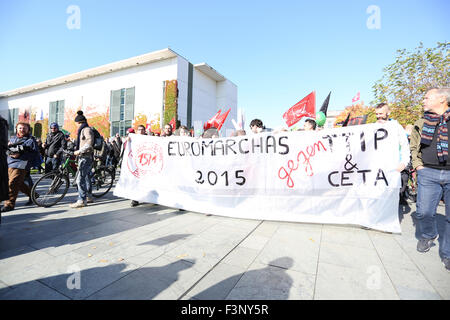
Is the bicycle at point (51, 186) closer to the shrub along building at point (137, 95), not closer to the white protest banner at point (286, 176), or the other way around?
the white protest banner at point (286, 176)

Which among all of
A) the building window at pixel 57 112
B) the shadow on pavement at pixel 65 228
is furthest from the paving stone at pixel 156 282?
the building window at pixel 57 112

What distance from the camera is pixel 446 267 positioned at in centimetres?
215

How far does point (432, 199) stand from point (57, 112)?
4170 centimetres

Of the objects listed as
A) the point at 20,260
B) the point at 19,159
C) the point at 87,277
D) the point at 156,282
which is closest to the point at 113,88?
the point at 19,159

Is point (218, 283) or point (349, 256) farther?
point (349, 256)

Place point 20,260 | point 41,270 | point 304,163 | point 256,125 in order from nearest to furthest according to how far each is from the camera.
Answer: point 41,270 → point 20,260 → point 304,163 → point 256,125

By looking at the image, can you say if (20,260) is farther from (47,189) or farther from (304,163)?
(304,163)

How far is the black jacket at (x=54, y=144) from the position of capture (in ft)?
17.6

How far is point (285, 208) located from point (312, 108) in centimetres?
300

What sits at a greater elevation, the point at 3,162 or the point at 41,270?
the point at 3,162

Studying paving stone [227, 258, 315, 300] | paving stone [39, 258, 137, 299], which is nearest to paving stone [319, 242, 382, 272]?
paving stone [227, 258, 315, 300]

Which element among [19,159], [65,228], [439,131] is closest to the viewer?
[439,131]

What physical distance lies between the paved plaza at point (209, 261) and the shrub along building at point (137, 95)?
17387 mm

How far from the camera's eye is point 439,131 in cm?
232
